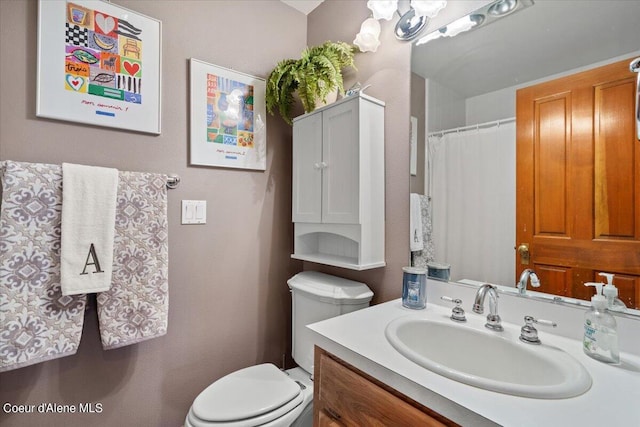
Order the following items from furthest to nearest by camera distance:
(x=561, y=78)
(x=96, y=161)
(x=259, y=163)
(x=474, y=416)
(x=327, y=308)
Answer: (x=259, y=163) → (x=327, y=308) → (x=96, y=161) → (x=561, y=78) → (x=474, y=416)

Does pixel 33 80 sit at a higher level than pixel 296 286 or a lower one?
higher

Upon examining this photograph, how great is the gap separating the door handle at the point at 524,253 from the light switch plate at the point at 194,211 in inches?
54.8

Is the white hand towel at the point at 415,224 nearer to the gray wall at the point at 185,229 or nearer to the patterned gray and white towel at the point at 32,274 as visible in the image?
the gray wall at the point at 185,229

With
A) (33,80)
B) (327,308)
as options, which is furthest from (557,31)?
(33,80)

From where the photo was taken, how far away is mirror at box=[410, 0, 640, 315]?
2.92 feet

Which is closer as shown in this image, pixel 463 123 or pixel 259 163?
pixel 463 123

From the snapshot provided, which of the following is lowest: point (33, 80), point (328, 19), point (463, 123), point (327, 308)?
point (327, 308)

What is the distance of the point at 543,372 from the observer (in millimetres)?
771

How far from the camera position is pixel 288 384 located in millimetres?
1288

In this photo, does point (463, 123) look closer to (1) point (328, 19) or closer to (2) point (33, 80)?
(1) point (328, 19)

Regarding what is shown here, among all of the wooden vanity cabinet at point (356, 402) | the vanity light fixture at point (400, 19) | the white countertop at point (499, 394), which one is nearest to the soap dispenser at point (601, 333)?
the white countertop at point (499, 394)

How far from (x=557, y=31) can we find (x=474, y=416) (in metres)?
1.16

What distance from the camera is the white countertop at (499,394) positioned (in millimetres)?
553

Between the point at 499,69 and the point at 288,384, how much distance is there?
4.97 feet
